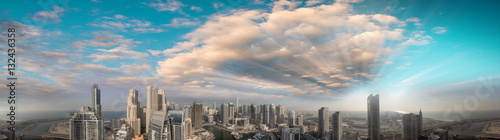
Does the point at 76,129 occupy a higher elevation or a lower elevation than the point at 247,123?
higher

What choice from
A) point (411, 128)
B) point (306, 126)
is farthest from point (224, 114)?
point (411, 128)

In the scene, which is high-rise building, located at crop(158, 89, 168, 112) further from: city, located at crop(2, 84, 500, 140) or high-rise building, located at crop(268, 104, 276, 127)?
high-rise building, located at crop(268, 104, 276, 127)

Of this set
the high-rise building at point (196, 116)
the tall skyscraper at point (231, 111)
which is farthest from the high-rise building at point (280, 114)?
the high-rise building at point (196, 116)

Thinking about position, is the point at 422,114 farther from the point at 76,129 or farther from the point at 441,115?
the point at 76,129

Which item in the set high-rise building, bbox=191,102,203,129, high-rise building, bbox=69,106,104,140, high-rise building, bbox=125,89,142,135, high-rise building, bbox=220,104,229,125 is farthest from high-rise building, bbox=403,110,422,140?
high-rise building, bbox=220,104,229,125

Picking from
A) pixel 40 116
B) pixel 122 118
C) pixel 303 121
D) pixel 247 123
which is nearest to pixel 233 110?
pixel 247 123

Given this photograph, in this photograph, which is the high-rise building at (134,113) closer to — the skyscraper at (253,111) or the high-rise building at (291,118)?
the high-rise building at (291,118)
